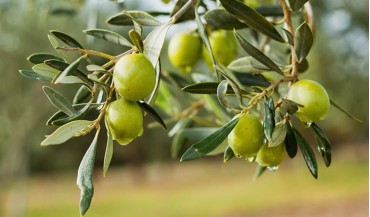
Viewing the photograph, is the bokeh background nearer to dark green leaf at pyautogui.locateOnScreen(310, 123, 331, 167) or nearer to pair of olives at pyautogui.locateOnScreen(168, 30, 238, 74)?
pair of olives at pyautogui.locateOnScreen(168, 30, 238, 74)

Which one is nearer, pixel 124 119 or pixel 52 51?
pixel 124 119

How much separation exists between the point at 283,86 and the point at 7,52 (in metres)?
14.3

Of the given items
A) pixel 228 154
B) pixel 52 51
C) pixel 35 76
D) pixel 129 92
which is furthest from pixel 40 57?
pixel 52 51

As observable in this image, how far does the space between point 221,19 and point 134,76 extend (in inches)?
13.0

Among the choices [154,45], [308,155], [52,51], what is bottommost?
[52,51]

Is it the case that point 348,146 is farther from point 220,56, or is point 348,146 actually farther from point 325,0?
point 220,56

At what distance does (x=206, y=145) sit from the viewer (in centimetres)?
69

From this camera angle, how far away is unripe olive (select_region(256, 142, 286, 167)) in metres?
0.75

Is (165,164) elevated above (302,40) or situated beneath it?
situated beneath

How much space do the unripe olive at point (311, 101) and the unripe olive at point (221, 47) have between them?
1.26 ft

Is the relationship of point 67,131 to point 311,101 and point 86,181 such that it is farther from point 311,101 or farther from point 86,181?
point 311,101

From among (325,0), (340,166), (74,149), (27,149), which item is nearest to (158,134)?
(74,149)

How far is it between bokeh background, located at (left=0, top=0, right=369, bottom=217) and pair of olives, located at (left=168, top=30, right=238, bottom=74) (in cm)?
657

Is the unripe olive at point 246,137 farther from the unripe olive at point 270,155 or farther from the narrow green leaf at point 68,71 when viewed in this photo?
the narrow green leaf at point 68,71
